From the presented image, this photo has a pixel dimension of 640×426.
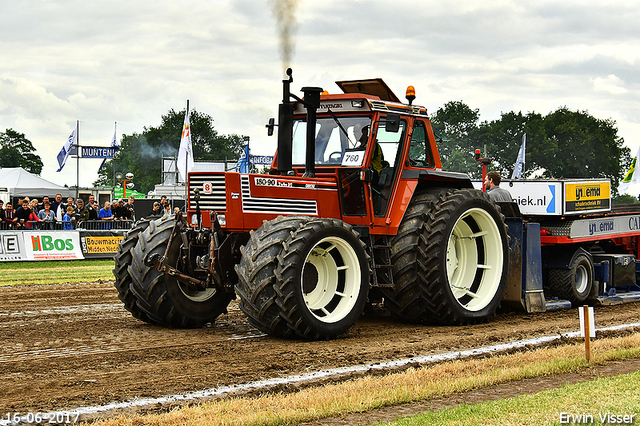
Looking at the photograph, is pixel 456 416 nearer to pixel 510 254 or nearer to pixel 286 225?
pixel 286 225

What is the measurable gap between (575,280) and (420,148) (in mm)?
3495

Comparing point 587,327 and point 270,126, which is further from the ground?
point 270,126

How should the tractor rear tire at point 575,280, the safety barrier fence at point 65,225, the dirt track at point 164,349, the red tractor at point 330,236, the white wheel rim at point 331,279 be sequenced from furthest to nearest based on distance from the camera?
the safety barrier fence at point 65,225
the tractor rear tire at point 575,280
the white wheel rim at point 331,279
the red tractor at point 330,236
the dirt track at point 164,349

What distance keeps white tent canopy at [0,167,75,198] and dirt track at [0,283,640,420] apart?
101 ft

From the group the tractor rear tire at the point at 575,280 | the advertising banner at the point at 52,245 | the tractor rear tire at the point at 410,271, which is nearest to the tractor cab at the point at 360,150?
the tractor rear tire at the point at 410,271

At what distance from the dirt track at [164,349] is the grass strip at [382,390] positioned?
27.2 inches

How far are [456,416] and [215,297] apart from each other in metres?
4.63

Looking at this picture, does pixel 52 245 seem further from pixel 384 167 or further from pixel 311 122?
pixel 384 167

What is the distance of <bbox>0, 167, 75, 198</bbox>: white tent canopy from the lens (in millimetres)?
39375

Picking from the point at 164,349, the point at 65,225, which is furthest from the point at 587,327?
the point at 65,225

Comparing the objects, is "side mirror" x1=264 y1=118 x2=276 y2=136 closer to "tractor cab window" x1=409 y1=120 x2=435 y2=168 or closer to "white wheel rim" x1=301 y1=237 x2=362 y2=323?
"tractor cab window" x1=409 y1=120 x2=435 y2=168

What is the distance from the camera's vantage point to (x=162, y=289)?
8430 millimetres

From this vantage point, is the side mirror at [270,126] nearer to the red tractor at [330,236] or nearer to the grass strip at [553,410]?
the red tractor at [330,236]

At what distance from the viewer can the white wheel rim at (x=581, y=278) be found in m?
11.4
